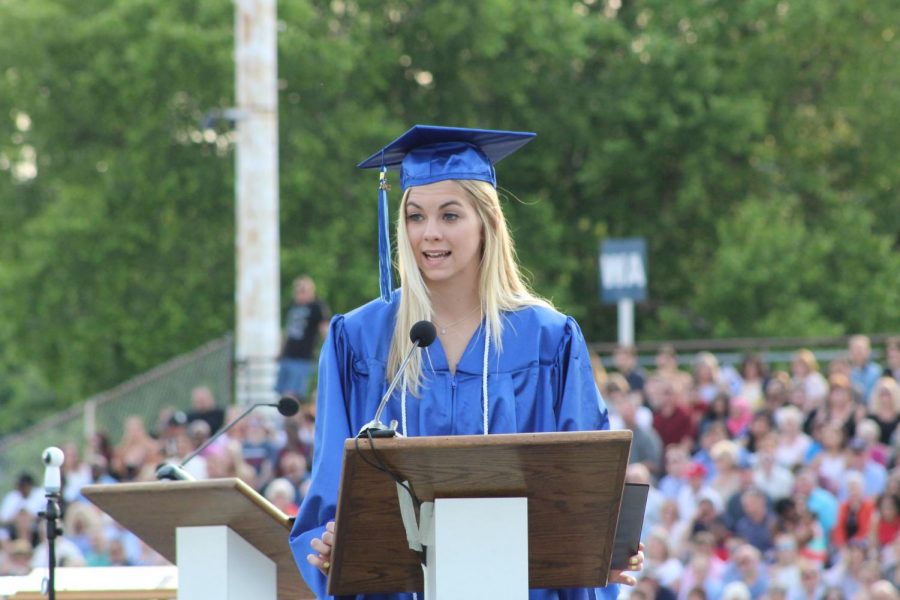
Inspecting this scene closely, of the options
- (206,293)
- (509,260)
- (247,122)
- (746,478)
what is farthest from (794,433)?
(206,293)

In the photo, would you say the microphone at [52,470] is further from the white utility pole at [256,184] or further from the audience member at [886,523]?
the white utility pole at [256,184]

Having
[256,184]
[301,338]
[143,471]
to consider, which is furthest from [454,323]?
[256,184]

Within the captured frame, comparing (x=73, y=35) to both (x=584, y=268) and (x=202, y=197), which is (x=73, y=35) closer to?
(x=202, y=197)

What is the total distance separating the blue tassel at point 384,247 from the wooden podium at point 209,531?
2.30ft

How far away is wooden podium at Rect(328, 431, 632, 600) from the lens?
11.4ft

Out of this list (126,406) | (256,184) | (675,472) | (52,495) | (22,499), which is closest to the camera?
(52,495)

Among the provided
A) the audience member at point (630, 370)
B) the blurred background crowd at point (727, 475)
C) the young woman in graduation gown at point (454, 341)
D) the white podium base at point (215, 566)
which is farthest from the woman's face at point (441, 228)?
the audience member at point (630, 370)

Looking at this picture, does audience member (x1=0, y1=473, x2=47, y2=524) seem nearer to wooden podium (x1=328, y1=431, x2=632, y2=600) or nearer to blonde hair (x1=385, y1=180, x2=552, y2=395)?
blonde hair (x1=385, y1=180, x2=552, y2=395)

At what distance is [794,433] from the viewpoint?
11773mm

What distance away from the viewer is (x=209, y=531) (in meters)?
4.82

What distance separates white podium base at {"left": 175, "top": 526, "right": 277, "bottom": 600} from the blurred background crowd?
4842 mm

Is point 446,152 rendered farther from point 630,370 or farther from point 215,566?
point 630,370

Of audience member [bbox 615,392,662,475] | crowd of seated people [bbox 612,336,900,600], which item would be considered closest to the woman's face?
crowd of seated people [bbox 612,336,900,600]

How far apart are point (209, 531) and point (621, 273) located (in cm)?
1474
